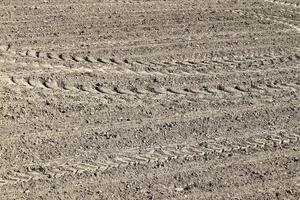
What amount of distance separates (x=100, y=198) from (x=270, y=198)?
162cm

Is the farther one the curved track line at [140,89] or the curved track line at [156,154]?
the curved track line at [140,89]

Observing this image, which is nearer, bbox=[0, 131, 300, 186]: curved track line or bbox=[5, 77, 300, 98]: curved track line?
bbox=[0, 131, 300, 186]: curved track line

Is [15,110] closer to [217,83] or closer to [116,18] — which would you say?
[217,83]

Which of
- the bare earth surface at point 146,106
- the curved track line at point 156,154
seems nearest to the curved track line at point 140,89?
the bare earth surface at point 146,106

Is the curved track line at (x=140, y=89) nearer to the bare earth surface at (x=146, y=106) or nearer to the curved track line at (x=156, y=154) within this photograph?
the bare earth surface at (x=146, y=106)

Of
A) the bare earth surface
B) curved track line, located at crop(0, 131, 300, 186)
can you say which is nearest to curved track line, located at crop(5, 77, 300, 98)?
the bare earth surface

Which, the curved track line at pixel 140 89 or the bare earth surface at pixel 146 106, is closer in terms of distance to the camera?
the bare earth surface at pixel 146 106

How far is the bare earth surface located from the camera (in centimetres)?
657

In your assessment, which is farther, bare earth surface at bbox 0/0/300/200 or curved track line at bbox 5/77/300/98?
curved track line at bbox 5/77/300/98

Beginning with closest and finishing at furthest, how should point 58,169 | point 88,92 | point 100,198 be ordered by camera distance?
point 100,198, point 58,169, point 88,92

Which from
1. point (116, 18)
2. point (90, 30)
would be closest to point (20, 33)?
point (90, 30)

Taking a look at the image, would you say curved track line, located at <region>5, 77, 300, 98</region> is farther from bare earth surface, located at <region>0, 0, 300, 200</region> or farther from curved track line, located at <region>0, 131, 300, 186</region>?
curved track line, located at <region>0, 131, 300, 186</region>

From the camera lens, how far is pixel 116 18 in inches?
523

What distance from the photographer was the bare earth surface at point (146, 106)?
6566 mm
